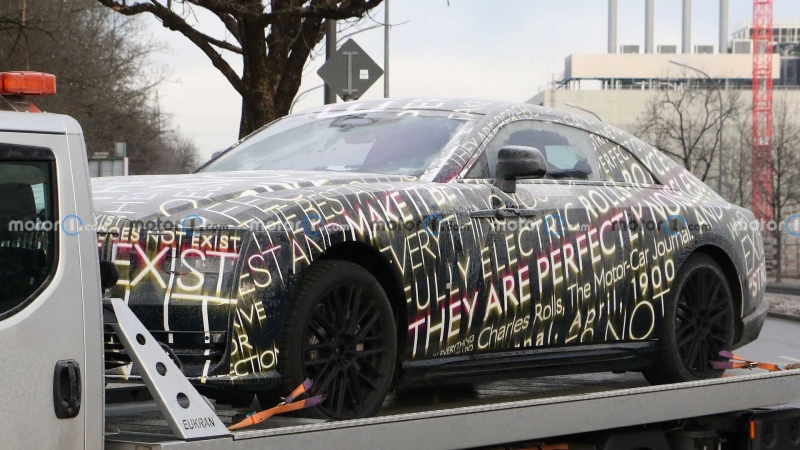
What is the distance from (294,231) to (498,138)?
5.72 ft

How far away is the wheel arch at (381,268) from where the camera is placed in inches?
193

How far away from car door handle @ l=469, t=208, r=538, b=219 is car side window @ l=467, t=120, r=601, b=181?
32cm

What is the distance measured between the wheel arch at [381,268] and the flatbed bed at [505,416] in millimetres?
366

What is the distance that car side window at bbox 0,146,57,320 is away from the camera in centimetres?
335

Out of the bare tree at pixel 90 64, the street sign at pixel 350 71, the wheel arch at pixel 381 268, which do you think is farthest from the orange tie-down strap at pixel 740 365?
the bare tree at pixel 90 64

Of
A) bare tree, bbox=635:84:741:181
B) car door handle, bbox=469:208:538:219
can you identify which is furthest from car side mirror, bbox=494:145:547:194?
bare tree, bbox=635:84:741:181

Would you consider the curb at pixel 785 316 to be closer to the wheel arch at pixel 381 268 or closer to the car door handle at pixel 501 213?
the car door handle at pixel 501 213

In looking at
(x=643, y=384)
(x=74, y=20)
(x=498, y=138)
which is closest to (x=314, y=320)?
(x=498, y=138)

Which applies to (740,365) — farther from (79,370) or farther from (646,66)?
(646,66)

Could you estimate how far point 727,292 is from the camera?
22.1 feet

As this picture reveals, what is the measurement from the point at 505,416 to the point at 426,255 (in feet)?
2.58

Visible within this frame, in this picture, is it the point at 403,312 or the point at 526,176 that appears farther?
the point at 526,176

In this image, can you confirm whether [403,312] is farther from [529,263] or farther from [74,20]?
[74,20]

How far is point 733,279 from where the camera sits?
270 inches
